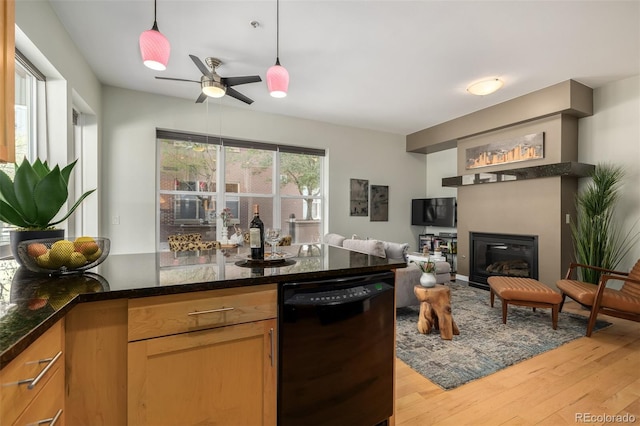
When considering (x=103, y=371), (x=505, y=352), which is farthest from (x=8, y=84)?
(x=505, y=352)

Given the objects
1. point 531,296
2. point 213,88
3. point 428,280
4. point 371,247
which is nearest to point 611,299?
point 531,296

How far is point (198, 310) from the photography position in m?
1.09

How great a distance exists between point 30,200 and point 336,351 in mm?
1519

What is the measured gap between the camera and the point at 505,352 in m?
2.44

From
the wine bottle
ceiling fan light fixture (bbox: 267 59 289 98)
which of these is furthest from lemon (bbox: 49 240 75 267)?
ceiling fan light fixture (bbox: 267 59 289 98)

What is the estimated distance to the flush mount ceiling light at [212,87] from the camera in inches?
111

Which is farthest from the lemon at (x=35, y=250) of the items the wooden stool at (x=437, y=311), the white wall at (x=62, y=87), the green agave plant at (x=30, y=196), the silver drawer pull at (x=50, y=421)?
the wooden stool at (x=437, y=311)

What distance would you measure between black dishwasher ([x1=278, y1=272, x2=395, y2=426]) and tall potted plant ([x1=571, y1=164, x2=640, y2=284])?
3.55 metres

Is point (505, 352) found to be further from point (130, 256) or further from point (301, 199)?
point (301, 199)

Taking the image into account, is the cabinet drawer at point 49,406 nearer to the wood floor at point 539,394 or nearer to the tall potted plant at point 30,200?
the tall potted plant at point 30,200

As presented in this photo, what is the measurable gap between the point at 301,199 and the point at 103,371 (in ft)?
14.7

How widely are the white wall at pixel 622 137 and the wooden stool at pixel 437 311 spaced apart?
279 centimetres

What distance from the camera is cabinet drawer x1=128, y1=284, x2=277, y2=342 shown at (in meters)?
1.02

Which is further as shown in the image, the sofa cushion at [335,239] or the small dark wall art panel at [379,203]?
the small dark wall art panel at [379,203]
